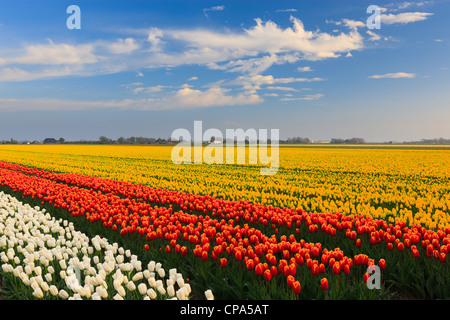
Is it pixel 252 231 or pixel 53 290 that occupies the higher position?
pixel 252 231

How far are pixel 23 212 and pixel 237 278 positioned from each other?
26.1 feet

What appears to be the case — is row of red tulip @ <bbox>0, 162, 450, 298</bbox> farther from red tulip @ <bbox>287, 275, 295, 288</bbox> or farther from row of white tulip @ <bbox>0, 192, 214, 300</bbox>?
row of white tulip @ <bbox>0, 192, 214, 300</bbox>

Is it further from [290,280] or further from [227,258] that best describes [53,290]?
[290,280]

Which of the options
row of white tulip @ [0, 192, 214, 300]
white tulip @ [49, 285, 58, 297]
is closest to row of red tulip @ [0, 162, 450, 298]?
row of white tulip @ [0, 192, 214, 300]

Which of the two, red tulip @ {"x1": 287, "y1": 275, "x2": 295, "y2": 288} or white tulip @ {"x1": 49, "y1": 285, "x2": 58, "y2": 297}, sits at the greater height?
red tulip @ {"x1": 287, "y1": 275, "x2": 295, "y2": 288}

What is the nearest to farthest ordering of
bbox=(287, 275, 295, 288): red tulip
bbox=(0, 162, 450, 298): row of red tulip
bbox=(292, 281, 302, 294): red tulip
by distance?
bbox=(292, 281, 302, 294): red tulip
bbox=(287, 275, 295, 288): red tulip
bbox=(0, 162, 450, 298): row of red tulip

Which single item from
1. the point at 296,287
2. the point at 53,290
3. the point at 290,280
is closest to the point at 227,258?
the point at 290,280

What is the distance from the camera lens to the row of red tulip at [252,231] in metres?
4.93

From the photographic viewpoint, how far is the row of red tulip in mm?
4934

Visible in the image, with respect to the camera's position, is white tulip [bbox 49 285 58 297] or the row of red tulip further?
the row of red tulip

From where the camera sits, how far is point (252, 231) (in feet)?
21.7
